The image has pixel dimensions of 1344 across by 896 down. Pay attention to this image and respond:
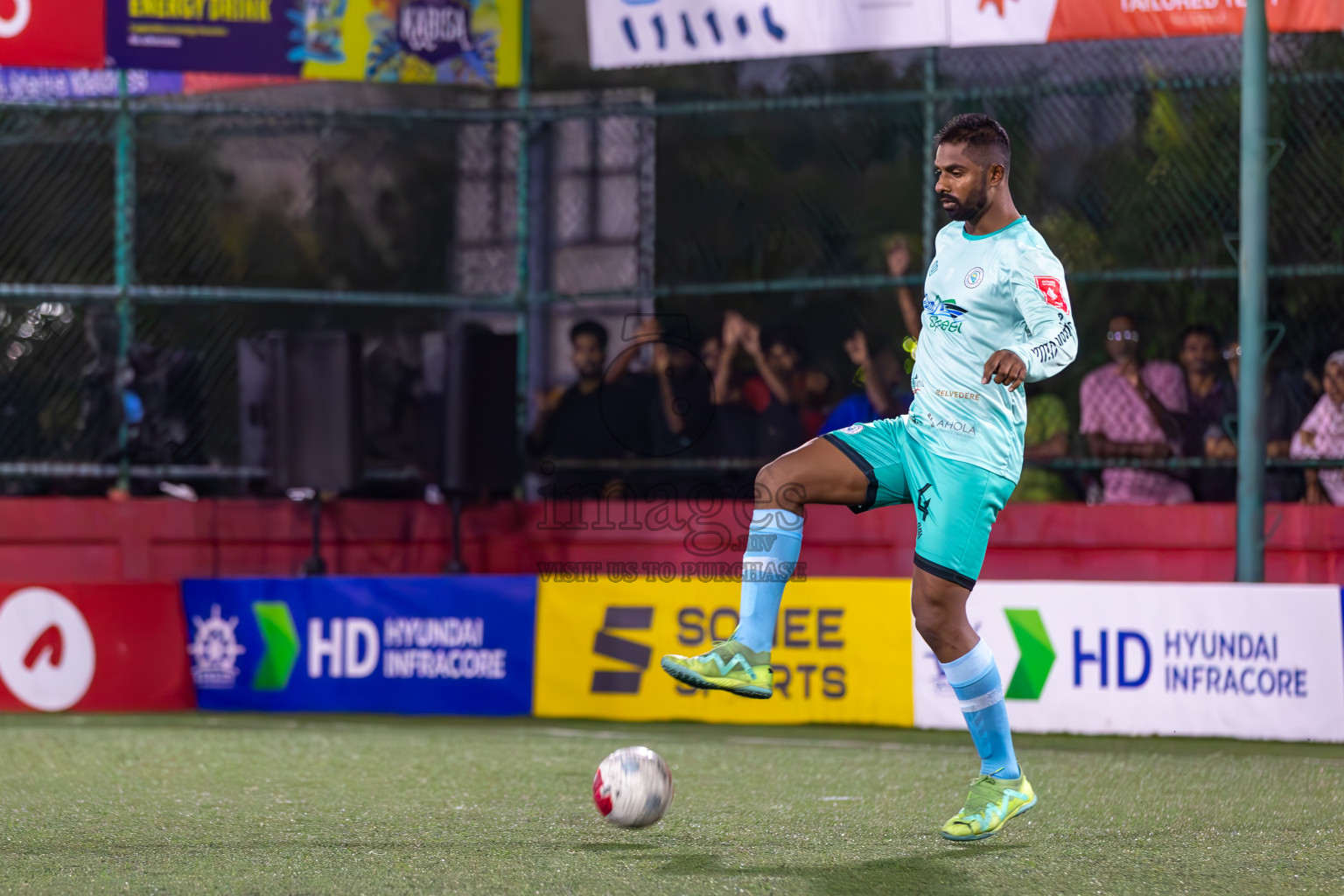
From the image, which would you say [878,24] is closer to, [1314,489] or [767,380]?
[767,380]

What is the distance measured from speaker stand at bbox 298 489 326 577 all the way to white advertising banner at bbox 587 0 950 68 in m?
3.23

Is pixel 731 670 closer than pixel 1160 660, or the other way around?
pixel 731 670

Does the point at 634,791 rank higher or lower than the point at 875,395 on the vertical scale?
lower

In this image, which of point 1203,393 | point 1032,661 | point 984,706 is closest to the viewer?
point 984,706

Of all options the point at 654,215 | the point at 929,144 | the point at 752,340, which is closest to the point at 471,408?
the point at 752,340

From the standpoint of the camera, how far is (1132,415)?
10.1 meters

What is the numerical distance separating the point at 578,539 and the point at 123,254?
11.2 feet

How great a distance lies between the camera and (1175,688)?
888cm

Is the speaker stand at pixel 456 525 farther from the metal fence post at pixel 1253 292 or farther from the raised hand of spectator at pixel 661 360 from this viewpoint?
the metal fence post at pixel 1253 292

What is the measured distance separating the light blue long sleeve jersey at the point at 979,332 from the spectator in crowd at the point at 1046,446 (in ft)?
15.9

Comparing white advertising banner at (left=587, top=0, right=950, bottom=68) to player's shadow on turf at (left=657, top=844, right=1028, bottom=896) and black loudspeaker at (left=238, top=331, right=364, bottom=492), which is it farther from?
player's shadow on turf at (left=657, top=844, right=1028, bottom=896)

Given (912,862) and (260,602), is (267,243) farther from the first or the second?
(912,862)

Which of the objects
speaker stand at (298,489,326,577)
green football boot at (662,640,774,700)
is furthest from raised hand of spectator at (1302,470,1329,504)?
speaker stand at (298,489,326,577)

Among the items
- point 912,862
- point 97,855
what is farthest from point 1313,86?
point 97,855
